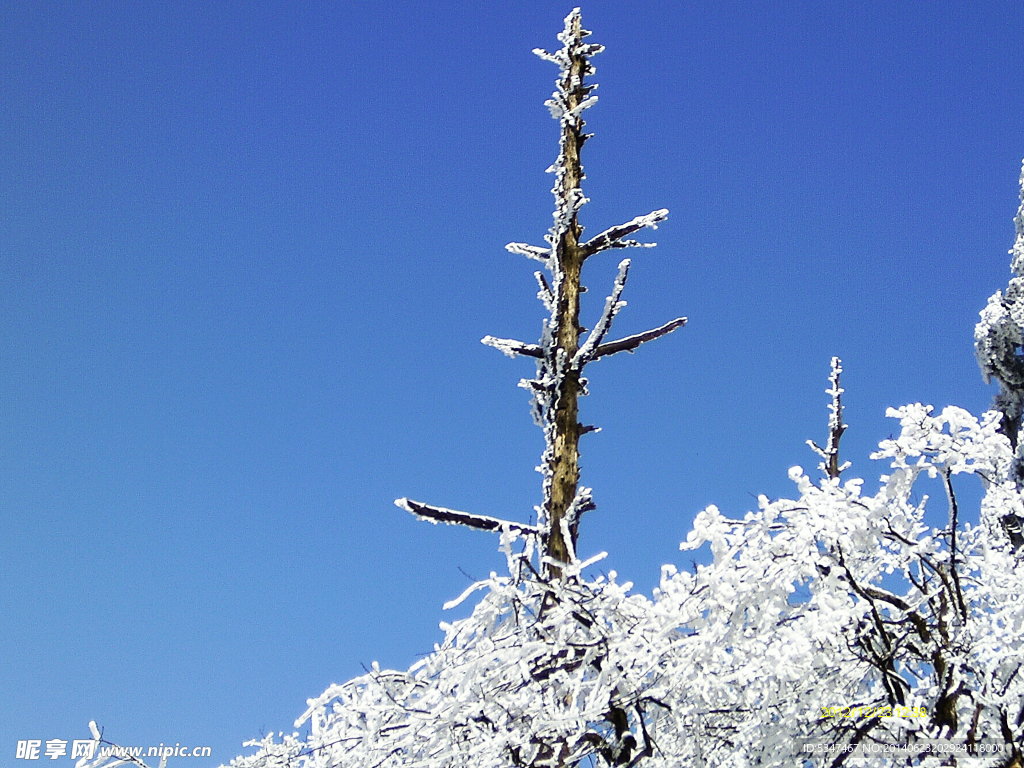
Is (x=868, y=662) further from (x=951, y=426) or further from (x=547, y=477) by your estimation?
(x=547, y=477)

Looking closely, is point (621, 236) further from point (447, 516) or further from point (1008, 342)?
point (1008, 342)

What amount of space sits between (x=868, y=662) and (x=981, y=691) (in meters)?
0.66

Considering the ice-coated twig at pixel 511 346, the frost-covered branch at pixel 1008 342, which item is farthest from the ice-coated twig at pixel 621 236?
the frost-covered branch at pixel 1008 342

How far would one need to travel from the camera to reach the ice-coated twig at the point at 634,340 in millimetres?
8391

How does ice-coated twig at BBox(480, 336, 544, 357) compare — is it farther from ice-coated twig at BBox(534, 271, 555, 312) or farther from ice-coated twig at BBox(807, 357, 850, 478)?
ice-coated twig at BBox(807, 357, 850, 478)

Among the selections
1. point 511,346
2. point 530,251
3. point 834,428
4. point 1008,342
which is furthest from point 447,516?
point 1008,342

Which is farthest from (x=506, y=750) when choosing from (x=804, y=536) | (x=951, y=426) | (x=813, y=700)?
(x=951, y=426)

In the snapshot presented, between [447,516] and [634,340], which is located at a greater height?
[634,340]

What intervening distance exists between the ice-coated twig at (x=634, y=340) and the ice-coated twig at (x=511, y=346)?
638 millimetres

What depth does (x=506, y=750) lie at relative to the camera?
5227 millimetres

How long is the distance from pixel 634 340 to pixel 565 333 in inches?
27.9

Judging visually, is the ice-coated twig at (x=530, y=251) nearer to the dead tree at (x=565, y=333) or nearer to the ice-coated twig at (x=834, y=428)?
the dead tree at (x=565, y=333)

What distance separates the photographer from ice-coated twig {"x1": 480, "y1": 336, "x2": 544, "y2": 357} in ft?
27.7

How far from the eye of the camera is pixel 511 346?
27.8 feet
